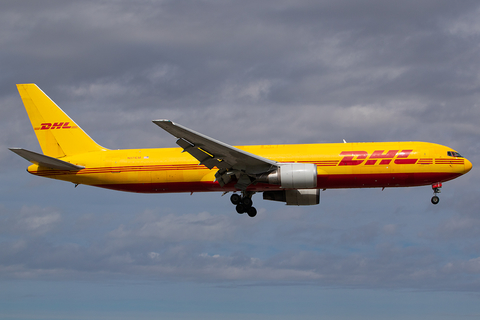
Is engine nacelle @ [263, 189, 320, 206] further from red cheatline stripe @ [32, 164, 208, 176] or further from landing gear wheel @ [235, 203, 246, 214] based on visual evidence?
red cheatline stripe @ [32, 164, 208, 176]

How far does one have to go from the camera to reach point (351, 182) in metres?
35.5

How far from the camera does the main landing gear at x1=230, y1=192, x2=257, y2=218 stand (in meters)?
37.9

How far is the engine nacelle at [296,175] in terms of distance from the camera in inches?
1307

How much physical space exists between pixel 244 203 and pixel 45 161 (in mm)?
14552

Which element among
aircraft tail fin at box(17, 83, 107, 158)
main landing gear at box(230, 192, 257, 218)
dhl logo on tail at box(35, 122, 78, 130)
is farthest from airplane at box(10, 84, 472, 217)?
dhl logo on tail at box(35, 122, 78, 130)

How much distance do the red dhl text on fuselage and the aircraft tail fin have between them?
6.20 feet

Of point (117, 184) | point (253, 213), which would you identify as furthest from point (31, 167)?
point (253, 213)

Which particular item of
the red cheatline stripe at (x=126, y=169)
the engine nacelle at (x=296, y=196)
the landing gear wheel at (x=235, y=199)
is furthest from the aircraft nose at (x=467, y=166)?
the red cheatline stripe at (x=126, y=169)

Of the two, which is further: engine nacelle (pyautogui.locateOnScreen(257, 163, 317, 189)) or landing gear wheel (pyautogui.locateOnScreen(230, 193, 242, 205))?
landing gear wheel (pyautogui.locateOnScreen(230, 193, 242, 205))

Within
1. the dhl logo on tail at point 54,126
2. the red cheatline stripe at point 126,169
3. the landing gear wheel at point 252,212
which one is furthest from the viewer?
the dhl logo on tail at point 54,126

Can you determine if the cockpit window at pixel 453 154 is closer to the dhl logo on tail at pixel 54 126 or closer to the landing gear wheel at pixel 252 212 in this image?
the landing gear wheel at pixel 252 212

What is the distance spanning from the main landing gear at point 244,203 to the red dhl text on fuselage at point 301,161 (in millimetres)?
1323

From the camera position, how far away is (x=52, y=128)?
134ft

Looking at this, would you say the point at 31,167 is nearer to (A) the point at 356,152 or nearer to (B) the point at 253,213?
(B) the point at 253,213
